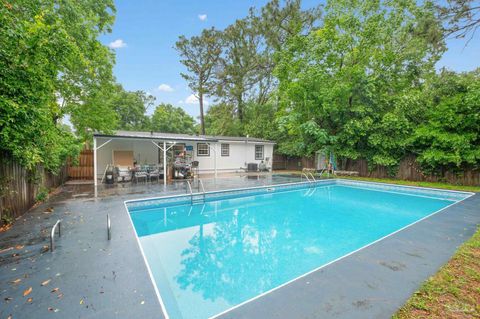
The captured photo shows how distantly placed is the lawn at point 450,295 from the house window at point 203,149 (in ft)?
43.3

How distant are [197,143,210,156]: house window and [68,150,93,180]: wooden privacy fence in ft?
20.0

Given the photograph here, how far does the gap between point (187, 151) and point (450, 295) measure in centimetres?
1350

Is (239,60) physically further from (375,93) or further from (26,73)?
(26,73)

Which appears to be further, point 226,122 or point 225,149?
point 226,122

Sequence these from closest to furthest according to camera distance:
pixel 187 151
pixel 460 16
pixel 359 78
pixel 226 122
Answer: pixel 460 16 → pixel 359 78 → pixel 187 151 → pixel 226 122

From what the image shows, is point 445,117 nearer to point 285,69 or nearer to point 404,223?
point 404,223

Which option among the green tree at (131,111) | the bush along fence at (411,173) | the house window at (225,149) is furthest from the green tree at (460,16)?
the green tree at (131,111)

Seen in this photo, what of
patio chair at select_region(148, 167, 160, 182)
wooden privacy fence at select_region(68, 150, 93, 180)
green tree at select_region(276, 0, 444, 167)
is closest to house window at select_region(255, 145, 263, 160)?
green tree at select_region(276, 0, 444, 167)

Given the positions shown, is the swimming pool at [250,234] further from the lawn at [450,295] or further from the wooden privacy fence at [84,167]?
the wooden privacy fence at [84,167]

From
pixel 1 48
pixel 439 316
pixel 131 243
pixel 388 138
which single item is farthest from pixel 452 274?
pixel 388 138

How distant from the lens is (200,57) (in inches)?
843

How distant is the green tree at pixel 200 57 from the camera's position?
68.3 ft

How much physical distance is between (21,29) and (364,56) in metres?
15.6

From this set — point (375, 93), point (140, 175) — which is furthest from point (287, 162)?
point (140, 175)
